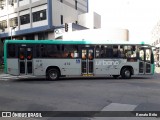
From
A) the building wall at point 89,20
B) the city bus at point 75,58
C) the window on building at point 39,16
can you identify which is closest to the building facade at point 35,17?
the window on building at point 39,16

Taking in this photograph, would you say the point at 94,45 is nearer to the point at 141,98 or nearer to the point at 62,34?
the point at 141,98

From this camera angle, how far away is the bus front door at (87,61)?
1808 cm

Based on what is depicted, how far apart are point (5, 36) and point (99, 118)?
50064mm

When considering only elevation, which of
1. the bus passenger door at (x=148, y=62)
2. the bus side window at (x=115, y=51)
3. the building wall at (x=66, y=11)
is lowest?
the bus passenger door at (x=148, y=62)

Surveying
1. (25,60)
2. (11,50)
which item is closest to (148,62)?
(25,60)

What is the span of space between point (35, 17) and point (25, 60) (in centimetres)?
3113

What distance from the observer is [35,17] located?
1848 inches

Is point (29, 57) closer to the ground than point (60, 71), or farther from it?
farther from it

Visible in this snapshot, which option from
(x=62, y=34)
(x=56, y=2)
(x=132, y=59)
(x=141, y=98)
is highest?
(x=56, y=2)

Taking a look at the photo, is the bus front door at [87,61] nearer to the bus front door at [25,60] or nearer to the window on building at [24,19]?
the bus front door at [25,60]

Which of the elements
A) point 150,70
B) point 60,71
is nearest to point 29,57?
point 60,71

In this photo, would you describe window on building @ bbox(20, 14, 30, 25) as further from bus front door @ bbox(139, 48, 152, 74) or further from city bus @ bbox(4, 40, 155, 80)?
bus front door @ bbox(139, 48, 152, 74)

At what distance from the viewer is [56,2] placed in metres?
46.4

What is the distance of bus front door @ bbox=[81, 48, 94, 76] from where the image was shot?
1808 cm
